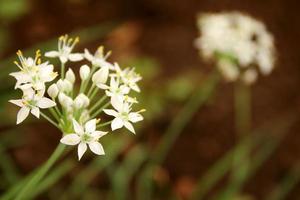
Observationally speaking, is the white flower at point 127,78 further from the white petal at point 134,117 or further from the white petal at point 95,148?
the white petal at point 95,148

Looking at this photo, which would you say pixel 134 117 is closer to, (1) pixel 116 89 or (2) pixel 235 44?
(1) pixel 116 89

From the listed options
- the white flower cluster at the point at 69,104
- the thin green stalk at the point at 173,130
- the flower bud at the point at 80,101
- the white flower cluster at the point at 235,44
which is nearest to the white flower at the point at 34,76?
the white flower cluster at the point at 69,104

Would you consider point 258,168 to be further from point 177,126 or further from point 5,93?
point 5,93

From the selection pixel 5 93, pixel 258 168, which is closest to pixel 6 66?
pixel 5 93

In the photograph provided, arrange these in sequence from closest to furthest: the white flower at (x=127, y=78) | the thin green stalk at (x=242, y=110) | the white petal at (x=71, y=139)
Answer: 1. the white petal at (x=71, y=139)
2. the white flower at (x=127, y=78)
3. the thin green stalk at (x=242, y=110)

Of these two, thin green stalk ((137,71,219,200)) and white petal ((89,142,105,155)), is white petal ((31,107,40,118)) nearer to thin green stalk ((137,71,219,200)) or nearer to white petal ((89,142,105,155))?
white petal ((89,142,105,155))
